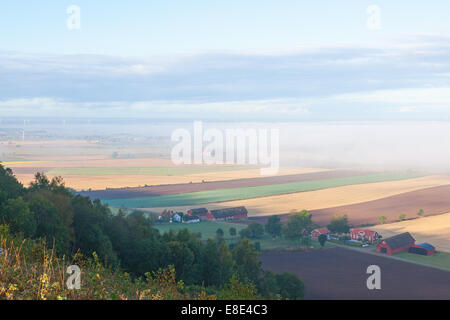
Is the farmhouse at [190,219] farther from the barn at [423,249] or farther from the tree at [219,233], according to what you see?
the barn at [423,249]

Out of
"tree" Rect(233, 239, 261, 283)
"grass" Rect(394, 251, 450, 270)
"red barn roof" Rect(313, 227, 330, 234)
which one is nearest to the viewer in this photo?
"tree" Rect(233, 239, 261, 283)

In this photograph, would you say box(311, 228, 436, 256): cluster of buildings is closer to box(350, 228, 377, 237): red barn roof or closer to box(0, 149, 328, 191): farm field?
box(350, 228, 377, 237): red barn roof

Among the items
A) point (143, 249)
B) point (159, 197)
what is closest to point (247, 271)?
point (143, 249)

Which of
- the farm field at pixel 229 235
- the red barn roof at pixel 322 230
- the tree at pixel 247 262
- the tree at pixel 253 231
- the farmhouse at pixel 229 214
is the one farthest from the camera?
the farmhouse at pixel 229 214

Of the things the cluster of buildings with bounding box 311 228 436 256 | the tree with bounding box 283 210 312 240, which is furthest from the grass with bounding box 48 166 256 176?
the cluster of buildings with bounding box 311 228 436 256

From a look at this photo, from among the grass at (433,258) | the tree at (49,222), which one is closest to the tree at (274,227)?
the grass at (433,258)
